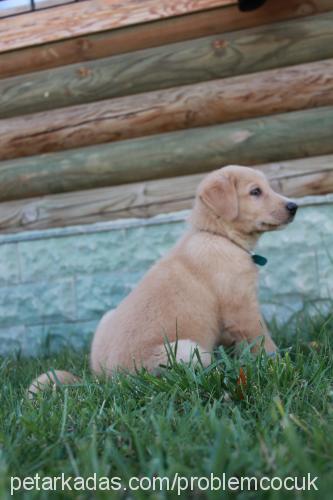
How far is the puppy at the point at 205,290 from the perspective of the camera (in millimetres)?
3082

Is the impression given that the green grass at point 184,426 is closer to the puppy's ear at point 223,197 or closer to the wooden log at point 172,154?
the puppy's ear at point 223,197

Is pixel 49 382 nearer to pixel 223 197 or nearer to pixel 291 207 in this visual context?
pixel 223 197

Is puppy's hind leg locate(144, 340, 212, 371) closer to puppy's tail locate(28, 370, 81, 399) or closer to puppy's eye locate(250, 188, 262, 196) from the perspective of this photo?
puppy's tail locate(28, 370, 81, 399)

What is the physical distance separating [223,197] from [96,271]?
1.76 m

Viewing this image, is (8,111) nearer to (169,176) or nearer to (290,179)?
(169,176)

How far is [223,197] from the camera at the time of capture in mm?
3650

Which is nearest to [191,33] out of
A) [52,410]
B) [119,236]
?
[119,236]

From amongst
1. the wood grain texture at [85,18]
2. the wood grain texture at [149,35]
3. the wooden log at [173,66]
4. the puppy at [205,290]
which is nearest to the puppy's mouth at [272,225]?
the puppy at [205,290]

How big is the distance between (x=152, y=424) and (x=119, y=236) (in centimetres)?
303

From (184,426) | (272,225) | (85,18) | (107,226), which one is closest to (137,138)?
(107,226)

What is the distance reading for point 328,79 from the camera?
14.9ft

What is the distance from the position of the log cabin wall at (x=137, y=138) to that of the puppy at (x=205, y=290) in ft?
3.14

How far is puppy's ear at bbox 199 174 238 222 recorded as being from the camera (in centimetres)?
365

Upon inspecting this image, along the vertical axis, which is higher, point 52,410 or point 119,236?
point 52,410
